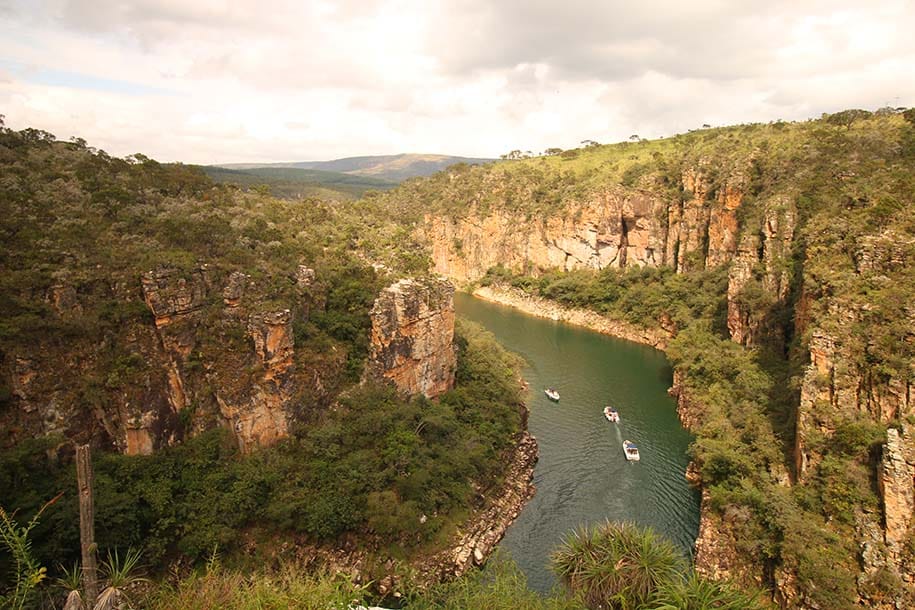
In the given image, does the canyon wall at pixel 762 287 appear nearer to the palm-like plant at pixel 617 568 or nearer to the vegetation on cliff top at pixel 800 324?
the vegetation on cliff top at pixel 800 324

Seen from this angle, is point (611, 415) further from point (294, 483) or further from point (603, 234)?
point (603, 234)

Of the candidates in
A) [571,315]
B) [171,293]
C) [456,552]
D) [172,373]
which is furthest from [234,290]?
[571,315]

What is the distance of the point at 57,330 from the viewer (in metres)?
17.9

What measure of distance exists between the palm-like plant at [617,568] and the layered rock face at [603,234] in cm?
4176

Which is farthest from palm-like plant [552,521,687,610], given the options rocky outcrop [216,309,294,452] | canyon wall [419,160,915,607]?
rocky outcrop [216,309,294,452]

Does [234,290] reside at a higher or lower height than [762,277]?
higher

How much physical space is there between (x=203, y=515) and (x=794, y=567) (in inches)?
792

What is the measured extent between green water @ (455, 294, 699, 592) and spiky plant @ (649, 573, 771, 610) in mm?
9425

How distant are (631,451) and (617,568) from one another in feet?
54.2

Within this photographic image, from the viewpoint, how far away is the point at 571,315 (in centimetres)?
5572

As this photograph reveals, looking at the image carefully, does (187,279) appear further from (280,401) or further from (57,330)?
(280,401)

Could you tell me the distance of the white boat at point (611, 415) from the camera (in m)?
32.1

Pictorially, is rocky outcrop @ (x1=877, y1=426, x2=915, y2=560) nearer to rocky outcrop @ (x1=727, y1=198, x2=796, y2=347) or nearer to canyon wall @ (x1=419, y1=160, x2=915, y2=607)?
canyon wall @ (x1=419, y1=160, x2=915, y2=607)

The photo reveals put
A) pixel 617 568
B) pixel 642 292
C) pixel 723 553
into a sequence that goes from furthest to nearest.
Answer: pixel 642 292 → pixel 723 553 → pixel 617 568
